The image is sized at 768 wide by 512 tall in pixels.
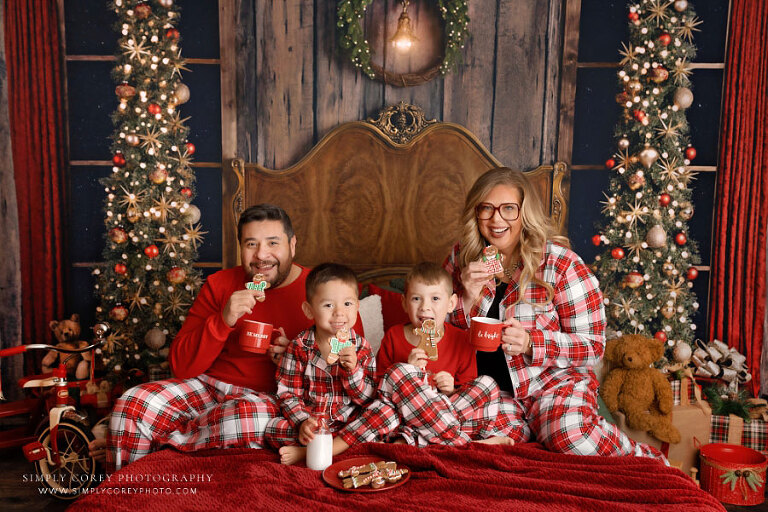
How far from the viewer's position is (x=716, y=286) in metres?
4.35

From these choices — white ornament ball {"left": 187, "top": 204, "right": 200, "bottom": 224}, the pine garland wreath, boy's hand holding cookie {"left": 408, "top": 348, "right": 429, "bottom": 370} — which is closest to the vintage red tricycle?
white ornament ball {"left": 187, "top": 204, "right": 200, "bottom": 224}

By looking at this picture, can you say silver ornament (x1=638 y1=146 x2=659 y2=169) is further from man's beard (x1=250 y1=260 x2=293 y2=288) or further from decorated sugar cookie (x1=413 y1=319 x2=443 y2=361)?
man's beard (x1=250 y1=260 x2=293 y2=288)

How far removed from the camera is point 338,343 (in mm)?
2352

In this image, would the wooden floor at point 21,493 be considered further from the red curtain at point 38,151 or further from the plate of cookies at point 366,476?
the plate of cookies at point 366,476

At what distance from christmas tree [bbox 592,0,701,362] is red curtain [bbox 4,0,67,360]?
382 centimetres

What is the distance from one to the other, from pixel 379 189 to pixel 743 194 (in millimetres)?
2591

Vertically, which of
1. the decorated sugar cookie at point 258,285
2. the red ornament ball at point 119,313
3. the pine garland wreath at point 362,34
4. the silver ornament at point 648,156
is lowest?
the red ornament ball at point 119,313

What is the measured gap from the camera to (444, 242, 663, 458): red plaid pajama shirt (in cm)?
254

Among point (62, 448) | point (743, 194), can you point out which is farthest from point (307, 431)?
point (743, 194)

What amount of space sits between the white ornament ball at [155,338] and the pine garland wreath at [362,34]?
223cm

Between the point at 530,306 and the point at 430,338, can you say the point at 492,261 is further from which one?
the point at 430,338

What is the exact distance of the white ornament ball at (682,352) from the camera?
4.00m

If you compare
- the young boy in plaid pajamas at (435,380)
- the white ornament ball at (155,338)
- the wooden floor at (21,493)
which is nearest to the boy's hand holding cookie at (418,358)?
the young boy in plaid pajamas at (435,380)

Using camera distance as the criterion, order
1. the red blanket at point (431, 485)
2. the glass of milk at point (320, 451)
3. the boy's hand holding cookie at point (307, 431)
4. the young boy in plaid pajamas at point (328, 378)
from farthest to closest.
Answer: the young boy in plaid pajamas at point (328, 378) < the boy's hand holding cookie at point (307, 431) < the glass of milk at point (320, 451) < the red blanket at point (431, 485)
